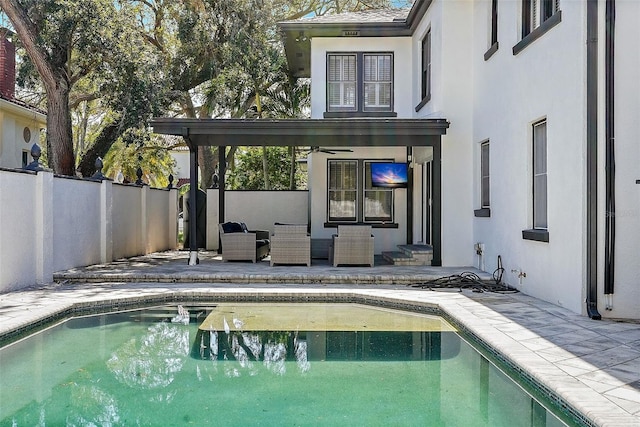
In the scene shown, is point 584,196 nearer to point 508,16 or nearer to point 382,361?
point 382,361

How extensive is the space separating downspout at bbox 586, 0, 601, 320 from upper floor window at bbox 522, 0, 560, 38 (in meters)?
1.65

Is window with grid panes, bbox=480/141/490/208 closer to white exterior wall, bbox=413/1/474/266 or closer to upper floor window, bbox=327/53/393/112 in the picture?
white exterior wall, bbox=413/1/474/266

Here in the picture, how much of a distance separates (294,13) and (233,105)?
6182 mm

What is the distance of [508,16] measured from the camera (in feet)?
30.1

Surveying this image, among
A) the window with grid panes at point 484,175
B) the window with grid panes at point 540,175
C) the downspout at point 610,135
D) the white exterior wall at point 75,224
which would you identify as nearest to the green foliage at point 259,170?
the white exterior wall at point 75,224

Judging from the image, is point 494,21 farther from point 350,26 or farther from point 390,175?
point 390,175

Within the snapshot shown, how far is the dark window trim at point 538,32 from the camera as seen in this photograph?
7215mm

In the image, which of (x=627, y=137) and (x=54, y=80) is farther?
(x=54, y=80)

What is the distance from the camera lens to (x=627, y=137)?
6.29m

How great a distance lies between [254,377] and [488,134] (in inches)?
272

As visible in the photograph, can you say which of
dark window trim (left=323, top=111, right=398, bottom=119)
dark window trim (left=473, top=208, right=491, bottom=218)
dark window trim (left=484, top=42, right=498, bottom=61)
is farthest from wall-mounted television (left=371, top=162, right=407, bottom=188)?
dark window trim (left=484, top=42, right=498, bottom=61)

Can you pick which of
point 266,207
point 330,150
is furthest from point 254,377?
point 266,207

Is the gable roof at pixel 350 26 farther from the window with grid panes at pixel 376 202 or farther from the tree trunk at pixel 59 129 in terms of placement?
the tree trunk at pixel 59 129

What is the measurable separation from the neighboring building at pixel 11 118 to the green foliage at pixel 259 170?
7.62 m
